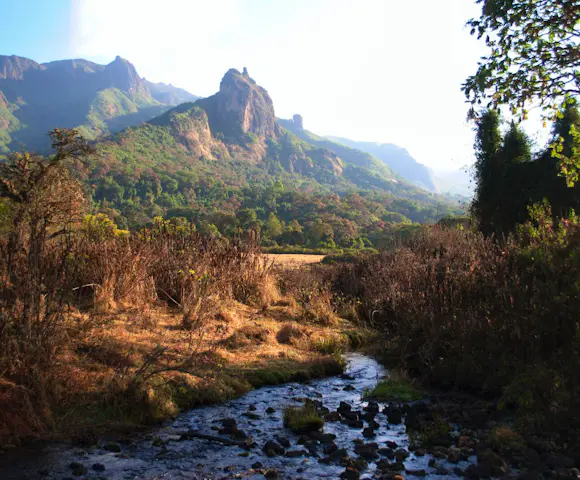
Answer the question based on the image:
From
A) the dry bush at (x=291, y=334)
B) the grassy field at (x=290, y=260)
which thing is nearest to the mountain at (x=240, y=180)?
the grassy field at (x=290, y=260)

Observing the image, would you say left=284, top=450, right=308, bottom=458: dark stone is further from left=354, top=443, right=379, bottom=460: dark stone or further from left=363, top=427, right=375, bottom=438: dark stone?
left=363, top=427, right=375, bottom=438: dark stone

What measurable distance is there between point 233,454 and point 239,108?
175 m

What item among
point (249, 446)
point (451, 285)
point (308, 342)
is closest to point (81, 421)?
point (249, 446)

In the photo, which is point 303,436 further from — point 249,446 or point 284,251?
point 284,251

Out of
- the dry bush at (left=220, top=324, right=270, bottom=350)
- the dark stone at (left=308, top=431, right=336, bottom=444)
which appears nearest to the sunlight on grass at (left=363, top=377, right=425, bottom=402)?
the dark stone at (left=308, top=431, right=336, bottom=444)

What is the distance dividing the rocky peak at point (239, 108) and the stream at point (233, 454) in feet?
519

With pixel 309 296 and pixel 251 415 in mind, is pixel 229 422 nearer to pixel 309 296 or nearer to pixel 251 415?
pixel 251 415

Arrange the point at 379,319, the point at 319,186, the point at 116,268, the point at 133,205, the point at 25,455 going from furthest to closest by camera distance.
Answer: the point at 319,186 → the point at 133,205 → the point at 379,319 → the point at 116,268 → the point at 25,455

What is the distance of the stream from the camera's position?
377 centimetres

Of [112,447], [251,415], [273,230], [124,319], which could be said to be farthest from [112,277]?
[273,230]

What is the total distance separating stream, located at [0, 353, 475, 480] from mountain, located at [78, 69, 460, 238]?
1002cm

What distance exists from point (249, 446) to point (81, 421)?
1718 millimetres

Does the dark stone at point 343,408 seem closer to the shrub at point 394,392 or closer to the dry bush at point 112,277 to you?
the shrub at point 394,392

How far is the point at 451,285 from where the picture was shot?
7445 millimetres
